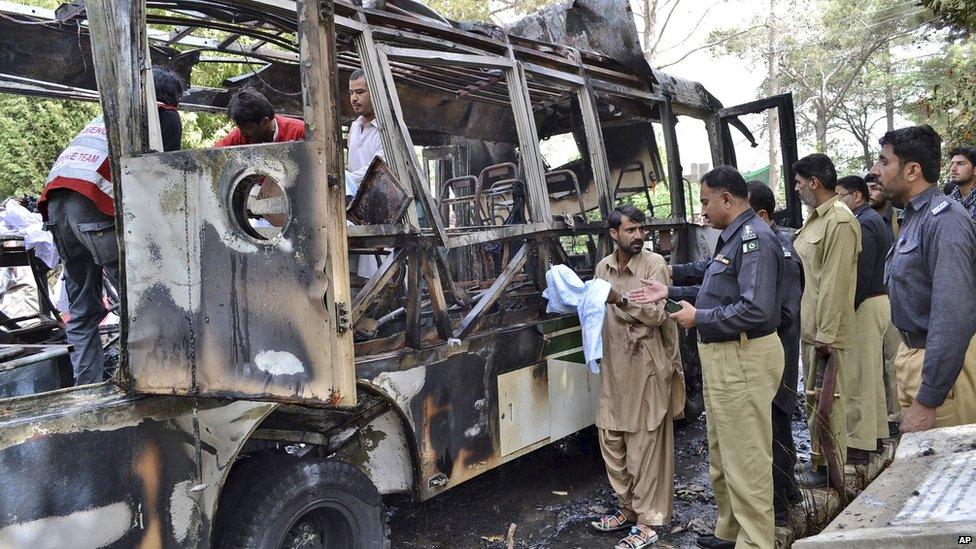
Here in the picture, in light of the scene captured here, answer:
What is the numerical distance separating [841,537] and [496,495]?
3249mm

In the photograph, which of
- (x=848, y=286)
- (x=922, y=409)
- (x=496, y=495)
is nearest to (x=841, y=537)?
(x=922, y=409)

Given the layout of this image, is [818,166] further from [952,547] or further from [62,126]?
[62,126]

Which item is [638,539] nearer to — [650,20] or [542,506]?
[542,506]

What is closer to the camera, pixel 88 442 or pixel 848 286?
pixel 88 442

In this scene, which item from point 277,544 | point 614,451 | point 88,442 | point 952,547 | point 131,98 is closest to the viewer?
point 952,547

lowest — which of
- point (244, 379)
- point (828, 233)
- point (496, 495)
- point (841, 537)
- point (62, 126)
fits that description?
point (496, 495)

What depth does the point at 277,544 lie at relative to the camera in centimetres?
263

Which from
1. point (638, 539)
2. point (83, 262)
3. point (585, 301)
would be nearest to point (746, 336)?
point (585, 301)

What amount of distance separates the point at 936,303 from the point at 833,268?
1.46 m

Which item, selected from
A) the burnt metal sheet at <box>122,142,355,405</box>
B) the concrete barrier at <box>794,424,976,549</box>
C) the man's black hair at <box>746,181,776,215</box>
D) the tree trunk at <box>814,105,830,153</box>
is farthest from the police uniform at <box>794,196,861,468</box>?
the tree trunk at <box>814,105,830,153</box>

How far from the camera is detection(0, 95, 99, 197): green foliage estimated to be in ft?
31.3

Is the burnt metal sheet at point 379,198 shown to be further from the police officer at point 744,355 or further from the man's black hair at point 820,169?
the man's black hair at point 820,169

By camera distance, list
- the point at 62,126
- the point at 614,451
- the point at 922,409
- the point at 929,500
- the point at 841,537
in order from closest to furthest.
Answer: the point at 841,537, the point at 929,500, the point at 922,409, the point at 614,451, the point at 62,126

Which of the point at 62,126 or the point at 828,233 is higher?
the point at 62,126
